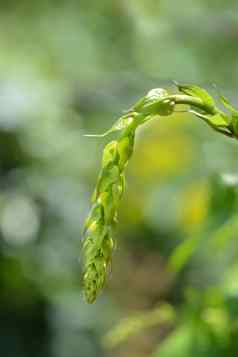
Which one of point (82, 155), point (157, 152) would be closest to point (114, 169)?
point (82, 155)

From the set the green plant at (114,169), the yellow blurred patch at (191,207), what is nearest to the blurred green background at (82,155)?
the yellow blurred patch at (191,207)

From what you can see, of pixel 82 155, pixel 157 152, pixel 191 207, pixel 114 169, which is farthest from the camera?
pixel 157 152

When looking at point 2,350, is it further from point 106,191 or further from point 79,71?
point 106,191

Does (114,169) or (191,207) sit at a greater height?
(114,169)

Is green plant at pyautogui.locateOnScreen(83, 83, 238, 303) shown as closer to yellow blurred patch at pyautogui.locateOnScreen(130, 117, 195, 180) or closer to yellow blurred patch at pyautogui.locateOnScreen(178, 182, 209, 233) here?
yellow blurred patch at pyautogui.locateOnScreen(178, 182, 209, 233)

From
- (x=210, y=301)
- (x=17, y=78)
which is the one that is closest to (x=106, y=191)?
(x=210, y=301)

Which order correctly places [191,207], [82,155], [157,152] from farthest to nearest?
1. [157,152]
2. [82,155]
3. [191,207]

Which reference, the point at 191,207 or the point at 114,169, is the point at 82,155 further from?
the point at 114,169
